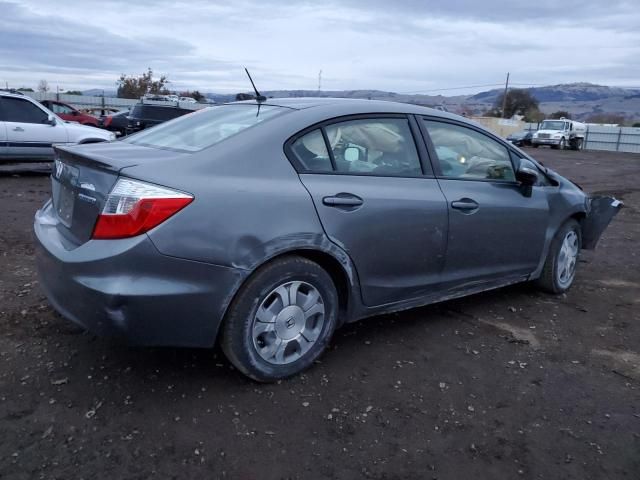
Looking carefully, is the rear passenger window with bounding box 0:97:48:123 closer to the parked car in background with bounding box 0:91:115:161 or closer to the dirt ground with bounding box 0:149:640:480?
the parked car in background with bounding box 0:91:115:161

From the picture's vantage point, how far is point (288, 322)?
311cm

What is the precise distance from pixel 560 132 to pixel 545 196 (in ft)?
Result: 124

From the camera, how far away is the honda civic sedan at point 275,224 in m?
2.67

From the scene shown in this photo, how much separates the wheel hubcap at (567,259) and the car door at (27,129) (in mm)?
9893

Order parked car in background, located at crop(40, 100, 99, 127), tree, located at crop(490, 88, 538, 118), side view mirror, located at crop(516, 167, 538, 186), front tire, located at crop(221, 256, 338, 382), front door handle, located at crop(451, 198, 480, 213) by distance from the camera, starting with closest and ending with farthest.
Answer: front tire, located at crop(221, 256, 338, 382) < front door handle, located at crop(451, 198, 480, 213) < side view mirror, located at crop(516, 167, 538, 186) < parked car in background, located at crop(40, 100, 99, 127) < tree, located at crop(490, 88, 538, 118)

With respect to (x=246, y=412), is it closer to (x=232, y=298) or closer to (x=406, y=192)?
(x=232, y=298)

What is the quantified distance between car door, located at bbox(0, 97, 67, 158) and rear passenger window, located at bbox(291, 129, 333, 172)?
9.53 meters

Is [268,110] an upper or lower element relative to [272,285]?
upper

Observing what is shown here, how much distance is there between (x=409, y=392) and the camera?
10.3 ft

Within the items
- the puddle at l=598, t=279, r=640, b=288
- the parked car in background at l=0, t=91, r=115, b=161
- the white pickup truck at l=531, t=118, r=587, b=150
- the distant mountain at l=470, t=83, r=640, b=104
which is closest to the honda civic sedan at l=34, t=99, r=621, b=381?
the puddle at l=598, t=279, r=640, b=288

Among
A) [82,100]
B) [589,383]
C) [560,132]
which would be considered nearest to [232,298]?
[589,383]

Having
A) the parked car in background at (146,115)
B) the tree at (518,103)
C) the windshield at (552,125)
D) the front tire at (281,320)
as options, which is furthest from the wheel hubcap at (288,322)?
the tree at (518,103)

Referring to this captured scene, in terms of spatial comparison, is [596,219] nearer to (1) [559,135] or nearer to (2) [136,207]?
(2) [136,207]

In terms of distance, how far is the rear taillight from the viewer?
263 centimetres
